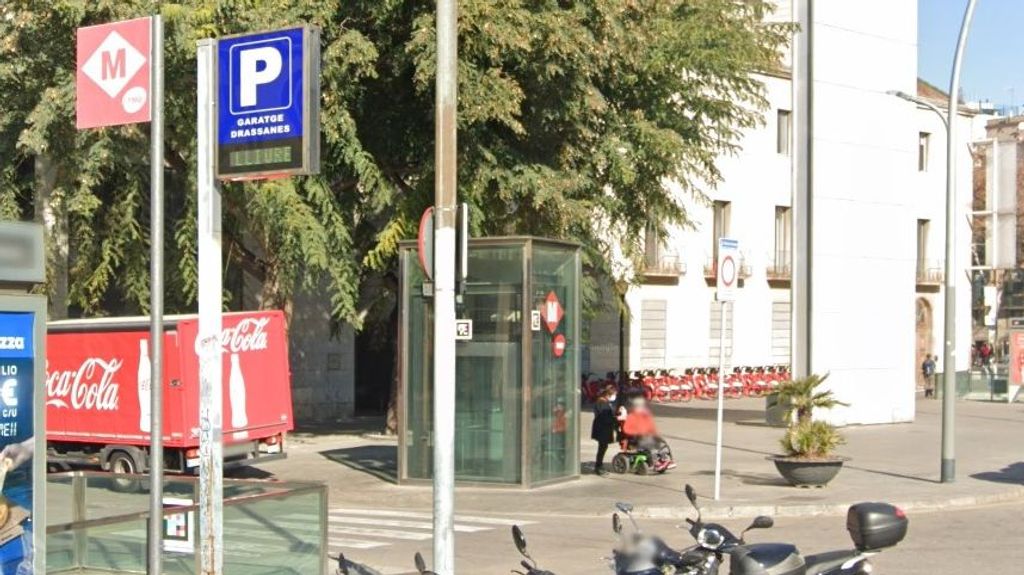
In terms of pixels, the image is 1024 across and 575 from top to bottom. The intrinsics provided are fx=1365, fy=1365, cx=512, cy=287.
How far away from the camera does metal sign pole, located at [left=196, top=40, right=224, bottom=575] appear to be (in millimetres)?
8711

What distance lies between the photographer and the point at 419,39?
22.8 m

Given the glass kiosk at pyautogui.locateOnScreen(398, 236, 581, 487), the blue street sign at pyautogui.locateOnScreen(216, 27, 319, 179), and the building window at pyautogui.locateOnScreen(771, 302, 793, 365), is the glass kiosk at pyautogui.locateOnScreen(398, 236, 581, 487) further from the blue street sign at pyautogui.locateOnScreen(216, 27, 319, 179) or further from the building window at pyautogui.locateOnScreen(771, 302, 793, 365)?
the building window at pyautogui.locateOnScreen(771, 302, 793, 365)

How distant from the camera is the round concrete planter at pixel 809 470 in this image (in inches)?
762

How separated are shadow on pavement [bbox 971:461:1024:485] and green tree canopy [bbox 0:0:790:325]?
8.26 meters

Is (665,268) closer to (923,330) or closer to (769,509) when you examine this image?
(923,330)

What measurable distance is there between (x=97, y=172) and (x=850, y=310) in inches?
697

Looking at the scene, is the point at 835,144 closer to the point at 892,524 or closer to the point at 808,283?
the point at 808,283

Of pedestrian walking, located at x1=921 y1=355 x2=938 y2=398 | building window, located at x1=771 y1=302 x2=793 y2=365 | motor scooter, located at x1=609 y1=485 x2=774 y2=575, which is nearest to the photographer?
motor scooter, located at x1=609 y1=485 x2=774 y2=575

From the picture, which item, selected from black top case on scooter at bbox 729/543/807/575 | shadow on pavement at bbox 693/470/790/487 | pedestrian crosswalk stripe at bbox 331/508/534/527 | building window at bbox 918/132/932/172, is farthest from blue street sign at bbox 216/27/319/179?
building window at bbox 918/132/932/172

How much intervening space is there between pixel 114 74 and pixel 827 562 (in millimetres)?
5470

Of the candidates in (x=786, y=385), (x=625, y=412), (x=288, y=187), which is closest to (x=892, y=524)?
(x=786, y=385)

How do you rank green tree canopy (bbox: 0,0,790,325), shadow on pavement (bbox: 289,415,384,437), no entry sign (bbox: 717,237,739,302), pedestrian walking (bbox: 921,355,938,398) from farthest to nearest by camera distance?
pedestrian walking (bbox: 921,355,938,398), shadow on pavement (bbox: 289,415,384,437), green tree canopy (bbox: 0,0,790,325), no entry sign (bbox: 717,237,739,302)

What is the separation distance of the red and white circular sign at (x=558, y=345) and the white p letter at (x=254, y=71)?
39.4 ft

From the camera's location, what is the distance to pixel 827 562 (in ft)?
25.9
